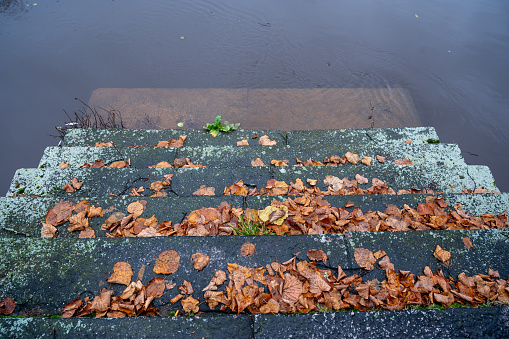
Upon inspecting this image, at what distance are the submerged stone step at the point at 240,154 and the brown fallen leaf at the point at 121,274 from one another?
1.23 meters

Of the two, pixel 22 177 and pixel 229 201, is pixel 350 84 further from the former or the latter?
pixel 22 177

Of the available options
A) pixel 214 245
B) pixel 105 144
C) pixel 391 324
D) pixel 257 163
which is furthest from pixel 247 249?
pixel 105 144

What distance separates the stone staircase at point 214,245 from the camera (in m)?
1.26

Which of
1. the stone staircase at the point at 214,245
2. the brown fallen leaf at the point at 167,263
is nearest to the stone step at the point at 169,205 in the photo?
the stone staircase at the point at 214,245

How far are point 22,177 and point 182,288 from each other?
1.60 meters

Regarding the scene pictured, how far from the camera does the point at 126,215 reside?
188 centimetres

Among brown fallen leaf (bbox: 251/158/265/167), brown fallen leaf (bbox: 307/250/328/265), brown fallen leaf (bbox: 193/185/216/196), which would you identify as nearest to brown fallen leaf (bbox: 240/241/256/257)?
brown fallen leaf (bbox: 307/250/328/265)

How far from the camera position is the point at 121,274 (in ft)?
4.83

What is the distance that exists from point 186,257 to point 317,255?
25.3 inches

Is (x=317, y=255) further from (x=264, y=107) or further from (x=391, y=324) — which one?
(x=264, y=107)

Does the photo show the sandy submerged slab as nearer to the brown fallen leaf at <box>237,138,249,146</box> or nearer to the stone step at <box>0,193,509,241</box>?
the brown fallen leaf at <box>237,138,249,146</box>

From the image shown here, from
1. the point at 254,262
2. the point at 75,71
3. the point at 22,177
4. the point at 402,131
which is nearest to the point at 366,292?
the point at 254,262

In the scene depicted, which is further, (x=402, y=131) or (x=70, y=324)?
(x=402, y=131)

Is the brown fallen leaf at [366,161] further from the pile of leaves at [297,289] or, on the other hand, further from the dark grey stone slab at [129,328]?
the dark grey stone slab at [129,328]
